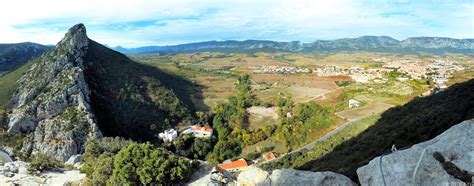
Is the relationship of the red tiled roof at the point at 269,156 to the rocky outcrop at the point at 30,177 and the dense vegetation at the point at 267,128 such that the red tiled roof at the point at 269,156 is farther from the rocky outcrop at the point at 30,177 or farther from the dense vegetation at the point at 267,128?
the rocky outcrop at the point at 30,177

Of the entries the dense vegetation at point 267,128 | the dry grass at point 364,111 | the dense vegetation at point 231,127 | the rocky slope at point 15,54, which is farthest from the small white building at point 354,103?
the rocky slope at point 15,54

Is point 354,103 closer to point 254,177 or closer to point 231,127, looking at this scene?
point 231,127

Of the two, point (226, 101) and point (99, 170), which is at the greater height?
point (99, 170)

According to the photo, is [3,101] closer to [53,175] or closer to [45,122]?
[45,122]

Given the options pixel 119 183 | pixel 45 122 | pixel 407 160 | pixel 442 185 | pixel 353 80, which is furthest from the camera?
pixel 353 80

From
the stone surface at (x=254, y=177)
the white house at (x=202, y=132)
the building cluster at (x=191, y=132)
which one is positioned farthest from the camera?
the white house at (x=202, y=132)

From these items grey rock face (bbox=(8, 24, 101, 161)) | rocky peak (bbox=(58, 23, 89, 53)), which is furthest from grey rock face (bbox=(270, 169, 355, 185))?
rocky peak (bbox=(58, 23, 89, 53))

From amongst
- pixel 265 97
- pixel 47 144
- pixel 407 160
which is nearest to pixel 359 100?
pixel 265 97

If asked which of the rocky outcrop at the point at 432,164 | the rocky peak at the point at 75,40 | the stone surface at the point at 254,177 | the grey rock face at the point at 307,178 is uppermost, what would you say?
the rocky peak at the point at 75,40
